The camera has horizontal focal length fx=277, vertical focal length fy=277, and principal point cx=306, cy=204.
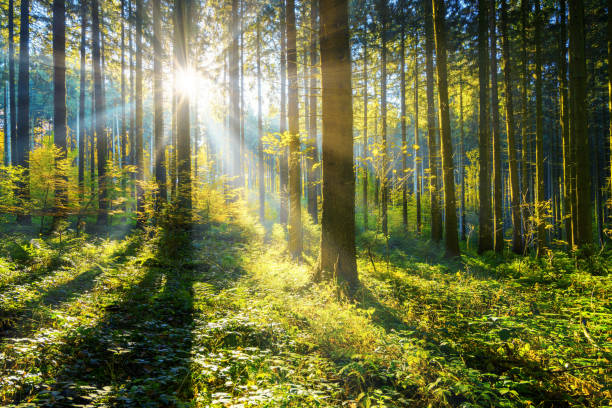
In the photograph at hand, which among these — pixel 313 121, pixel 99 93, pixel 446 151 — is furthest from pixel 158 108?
pixel 446 151

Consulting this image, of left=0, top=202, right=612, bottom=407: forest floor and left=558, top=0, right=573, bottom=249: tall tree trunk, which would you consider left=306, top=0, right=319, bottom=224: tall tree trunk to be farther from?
left=558, top=0, right=573, bottom=249: tall tree trunk

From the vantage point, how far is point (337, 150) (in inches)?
231

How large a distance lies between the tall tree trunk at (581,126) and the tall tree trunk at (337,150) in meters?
7.59

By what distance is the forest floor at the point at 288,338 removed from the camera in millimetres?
2535

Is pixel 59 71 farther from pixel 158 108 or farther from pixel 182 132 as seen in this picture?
pixel 182 132

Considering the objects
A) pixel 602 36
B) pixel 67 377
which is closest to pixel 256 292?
pixel 67 377

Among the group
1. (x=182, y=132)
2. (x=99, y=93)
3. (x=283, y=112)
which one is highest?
(x=99, y=93)

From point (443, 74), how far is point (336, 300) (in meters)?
9.30

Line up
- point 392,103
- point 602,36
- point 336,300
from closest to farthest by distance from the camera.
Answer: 1. point 336,300
2. point 602,36
3. point 392,103

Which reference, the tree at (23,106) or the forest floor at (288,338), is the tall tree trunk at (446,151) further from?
the tree at (23,106)

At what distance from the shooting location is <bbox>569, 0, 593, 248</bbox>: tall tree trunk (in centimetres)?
823

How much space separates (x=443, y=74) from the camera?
33.1 ft

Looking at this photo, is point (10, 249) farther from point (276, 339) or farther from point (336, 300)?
point (336, 300)

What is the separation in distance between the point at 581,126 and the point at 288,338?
1061 cm
